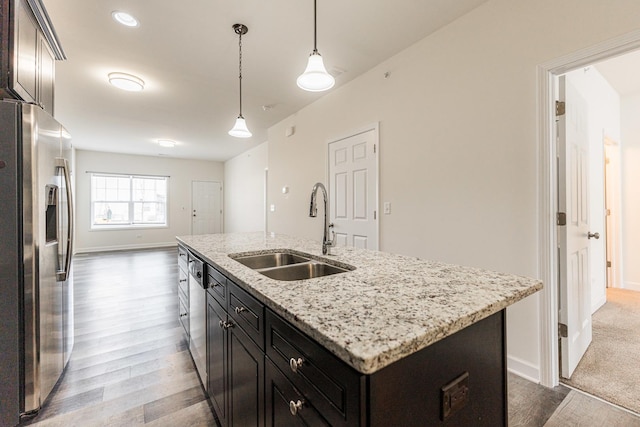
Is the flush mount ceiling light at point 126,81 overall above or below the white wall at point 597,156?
above

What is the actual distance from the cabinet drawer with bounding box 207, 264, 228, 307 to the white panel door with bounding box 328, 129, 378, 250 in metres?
1.89

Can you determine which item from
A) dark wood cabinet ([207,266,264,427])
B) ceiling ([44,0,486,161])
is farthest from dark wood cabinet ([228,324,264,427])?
ceiling ([44,0,486,161])

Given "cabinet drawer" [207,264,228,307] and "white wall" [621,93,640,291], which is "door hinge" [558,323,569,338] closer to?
"cabinet drawer" [207,264,228,307]

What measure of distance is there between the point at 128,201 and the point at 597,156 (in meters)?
9.73

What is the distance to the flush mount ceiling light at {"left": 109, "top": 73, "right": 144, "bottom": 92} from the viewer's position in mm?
3182

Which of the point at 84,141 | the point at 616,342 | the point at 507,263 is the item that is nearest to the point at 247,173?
the point at 84,141

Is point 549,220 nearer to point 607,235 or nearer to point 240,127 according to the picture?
point 240,127

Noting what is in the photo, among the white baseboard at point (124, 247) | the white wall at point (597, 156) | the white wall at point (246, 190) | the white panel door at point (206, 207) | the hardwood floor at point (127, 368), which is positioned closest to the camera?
the hardwood floor at point (127, 368)

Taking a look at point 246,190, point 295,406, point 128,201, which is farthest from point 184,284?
point 128,201

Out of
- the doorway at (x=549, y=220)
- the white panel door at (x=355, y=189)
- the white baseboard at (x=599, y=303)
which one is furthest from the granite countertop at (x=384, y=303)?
the white baseboard at (x=599, y=303)

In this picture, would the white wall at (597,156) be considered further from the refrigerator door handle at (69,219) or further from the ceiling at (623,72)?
the refrigerator door handle at (69,219)

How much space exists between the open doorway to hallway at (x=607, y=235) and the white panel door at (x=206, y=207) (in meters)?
8.78

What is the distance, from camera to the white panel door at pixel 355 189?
311cm

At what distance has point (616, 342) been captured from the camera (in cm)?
235
